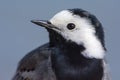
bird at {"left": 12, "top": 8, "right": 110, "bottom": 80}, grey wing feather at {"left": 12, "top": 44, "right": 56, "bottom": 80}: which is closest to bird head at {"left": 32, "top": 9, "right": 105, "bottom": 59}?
bird at {"left": 12, "top": 8, "right": 110, "bottom": 80}

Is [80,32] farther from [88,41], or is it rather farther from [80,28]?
[88,41]

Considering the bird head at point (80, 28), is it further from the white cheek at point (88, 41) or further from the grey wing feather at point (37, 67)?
the grey wing feather at point (37, 67)

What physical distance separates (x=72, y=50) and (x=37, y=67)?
0.38m

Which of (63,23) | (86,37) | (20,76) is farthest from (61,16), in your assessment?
(20,76)

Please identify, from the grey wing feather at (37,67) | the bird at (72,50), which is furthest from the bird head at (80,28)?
Result: the grey wing feather at (37,67)

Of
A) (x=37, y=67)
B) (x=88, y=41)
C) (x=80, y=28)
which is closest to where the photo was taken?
(x=80, y=28)

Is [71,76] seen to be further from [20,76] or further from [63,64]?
[20,76]

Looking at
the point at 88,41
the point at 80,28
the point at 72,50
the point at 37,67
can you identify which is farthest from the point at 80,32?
the point at 37,67

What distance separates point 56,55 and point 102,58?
42 centimetres

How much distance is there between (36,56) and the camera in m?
4.52

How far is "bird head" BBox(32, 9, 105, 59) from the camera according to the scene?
3949 millimetres

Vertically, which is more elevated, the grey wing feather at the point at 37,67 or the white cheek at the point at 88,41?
the white cheek at the point at 88,41

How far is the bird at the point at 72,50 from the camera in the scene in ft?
13.1

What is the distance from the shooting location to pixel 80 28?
4008mm
